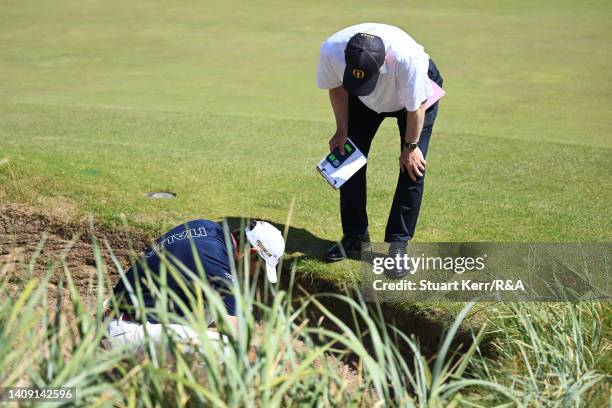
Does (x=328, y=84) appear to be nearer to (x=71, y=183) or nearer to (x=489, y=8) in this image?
(x=71, y=183)

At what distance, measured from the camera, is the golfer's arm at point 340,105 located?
543cm

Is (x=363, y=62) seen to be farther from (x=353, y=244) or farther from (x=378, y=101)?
(x=353, y=244)

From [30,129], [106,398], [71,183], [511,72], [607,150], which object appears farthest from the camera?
[511,72]

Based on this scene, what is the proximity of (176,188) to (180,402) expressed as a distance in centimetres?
443

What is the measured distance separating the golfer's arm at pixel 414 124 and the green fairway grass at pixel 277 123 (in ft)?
3.74

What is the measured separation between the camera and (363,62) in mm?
4812

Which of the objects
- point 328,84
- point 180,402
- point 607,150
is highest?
point 328,84

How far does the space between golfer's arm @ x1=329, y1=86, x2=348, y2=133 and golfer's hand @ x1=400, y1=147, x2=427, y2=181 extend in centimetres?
51

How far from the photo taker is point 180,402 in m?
2.78

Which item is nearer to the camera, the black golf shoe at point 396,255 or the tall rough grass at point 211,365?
the tall rough grass at point 211,365

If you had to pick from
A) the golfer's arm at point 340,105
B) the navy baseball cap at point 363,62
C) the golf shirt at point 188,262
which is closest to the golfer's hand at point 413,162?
the golfer's arm at point 340,105

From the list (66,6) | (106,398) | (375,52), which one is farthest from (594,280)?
(66,6)

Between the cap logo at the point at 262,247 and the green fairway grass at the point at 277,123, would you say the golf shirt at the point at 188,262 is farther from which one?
the green fairway grass at the point at 277,123

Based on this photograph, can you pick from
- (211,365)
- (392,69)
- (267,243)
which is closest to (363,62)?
(392,69)
